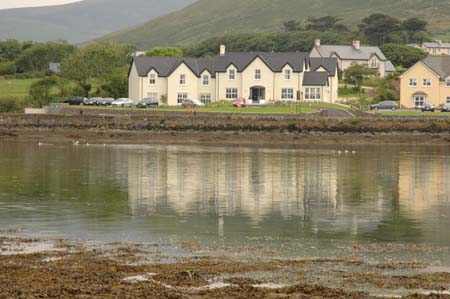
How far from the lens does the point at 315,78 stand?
89.4 metres

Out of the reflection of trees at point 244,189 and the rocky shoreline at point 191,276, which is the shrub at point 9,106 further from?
the rocky shoreline at point 191,276

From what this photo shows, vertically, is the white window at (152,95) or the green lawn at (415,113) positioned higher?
the white window at (152,95)

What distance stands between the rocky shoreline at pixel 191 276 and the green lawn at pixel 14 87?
226ft

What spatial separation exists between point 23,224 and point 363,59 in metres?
100

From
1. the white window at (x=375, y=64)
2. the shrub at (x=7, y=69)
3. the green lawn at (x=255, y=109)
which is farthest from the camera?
the shrub at (x=7, y=69)

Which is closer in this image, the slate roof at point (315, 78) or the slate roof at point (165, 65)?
the slate roof at point (165, 65)

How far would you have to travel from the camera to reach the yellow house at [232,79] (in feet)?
291

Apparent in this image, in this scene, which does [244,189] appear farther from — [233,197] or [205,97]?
[205,97]

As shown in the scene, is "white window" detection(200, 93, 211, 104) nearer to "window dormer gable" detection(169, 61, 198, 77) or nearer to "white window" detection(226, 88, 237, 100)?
"white window" detection(226, 88, 237, 100)

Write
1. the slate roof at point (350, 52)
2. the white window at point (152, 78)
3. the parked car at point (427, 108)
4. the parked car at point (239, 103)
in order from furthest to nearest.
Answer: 1. the slate roof at point (350, 52)
2. the white window at point (152, 78)
3. the parked car at point (239, 103)
4. the parked car at point (427, 108)

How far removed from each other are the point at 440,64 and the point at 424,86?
3049 mm

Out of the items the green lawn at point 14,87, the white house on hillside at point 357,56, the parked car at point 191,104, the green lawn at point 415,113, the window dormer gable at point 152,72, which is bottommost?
the green lawn at point 415,113

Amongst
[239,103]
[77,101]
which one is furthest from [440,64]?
[77,101]

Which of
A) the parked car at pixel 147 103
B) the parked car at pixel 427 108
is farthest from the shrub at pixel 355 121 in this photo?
the parked car at pixel 147 103
